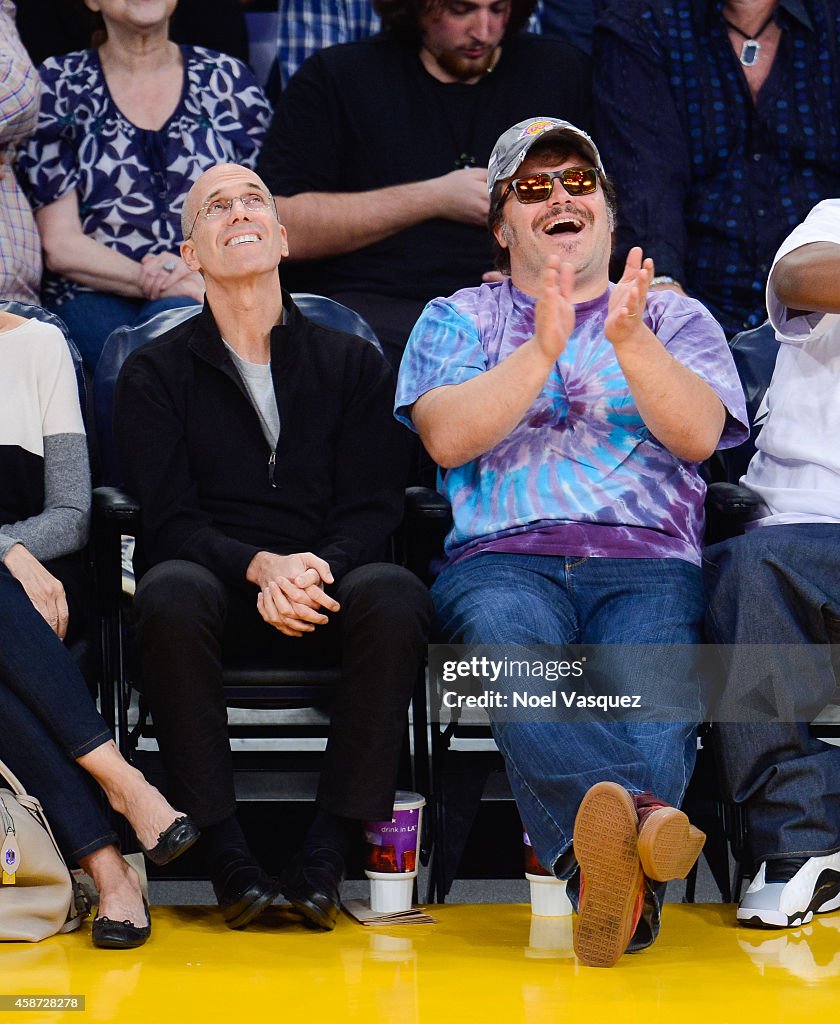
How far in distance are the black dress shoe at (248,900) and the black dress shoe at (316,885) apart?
0.10 feet

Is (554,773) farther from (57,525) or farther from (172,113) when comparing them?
(172,113)

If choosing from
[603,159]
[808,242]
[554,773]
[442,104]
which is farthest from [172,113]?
[554,773]

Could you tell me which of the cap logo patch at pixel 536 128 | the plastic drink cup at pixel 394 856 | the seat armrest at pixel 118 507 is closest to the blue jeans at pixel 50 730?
the seat armrest at pixel 118 507

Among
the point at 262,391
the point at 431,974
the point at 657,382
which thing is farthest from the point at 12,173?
the point at 431,974

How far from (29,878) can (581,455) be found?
119cm

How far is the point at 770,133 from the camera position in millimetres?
3723

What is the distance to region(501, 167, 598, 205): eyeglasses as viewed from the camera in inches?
112

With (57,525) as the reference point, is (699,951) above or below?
below

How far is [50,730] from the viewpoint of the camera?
2475mm

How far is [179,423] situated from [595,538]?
791mm

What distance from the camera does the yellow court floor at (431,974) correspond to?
206 cm

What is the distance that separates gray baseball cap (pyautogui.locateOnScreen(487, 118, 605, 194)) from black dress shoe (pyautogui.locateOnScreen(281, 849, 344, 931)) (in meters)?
1.31

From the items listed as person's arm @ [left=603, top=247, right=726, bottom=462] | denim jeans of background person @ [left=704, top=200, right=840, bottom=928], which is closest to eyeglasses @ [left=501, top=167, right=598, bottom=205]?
person's arm @ [left=603, top=247, right=726, bottom=462]

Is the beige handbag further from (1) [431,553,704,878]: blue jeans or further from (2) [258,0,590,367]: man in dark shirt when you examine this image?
(2) [258,0,590,367]: man in dark shirt
